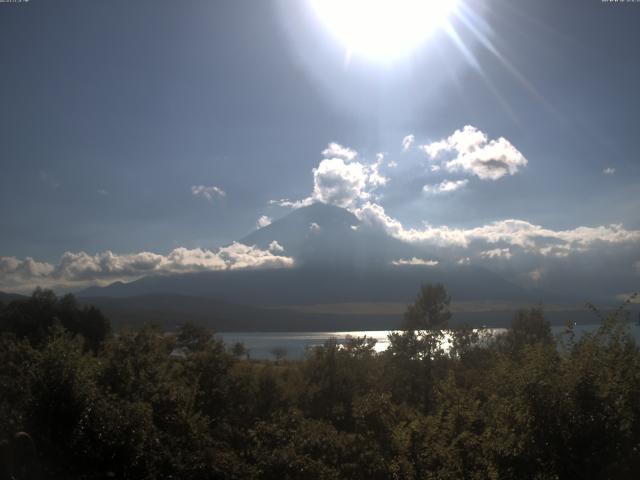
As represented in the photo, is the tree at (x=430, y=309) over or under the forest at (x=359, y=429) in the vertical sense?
over

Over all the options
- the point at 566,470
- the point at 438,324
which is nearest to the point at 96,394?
the point at 566,470

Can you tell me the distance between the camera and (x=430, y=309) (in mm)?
47750

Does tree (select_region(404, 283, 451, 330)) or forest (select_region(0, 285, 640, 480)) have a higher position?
tree (select_region(404, 283, 451, 330))

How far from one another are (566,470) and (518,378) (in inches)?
84.4

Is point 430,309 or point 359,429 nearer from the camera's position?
point 359,429

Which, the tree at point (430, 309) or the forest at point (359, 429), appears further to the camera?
the tree at point (430, 309)

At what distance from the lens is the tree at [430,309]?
4662cm

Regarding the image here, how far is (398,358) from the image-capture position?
38.5 m

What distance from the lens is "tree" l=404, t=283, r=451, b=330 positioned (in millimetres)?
46625

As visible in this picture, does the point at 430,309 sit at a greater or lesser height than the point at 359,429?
greater

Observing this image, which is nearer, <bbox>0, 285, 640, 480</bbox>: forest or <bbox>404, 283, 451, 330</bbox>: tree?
<bbox>0, 285, 640, 480</bbox>: forest

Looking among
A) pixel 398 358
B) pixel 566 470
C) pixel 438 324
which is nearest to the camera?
pixel 566 470

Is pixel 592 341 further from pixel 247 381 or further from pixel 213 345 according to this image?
pixel 213 345

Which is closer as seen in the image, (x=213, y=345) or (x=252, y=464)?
(x=252, y=464)
